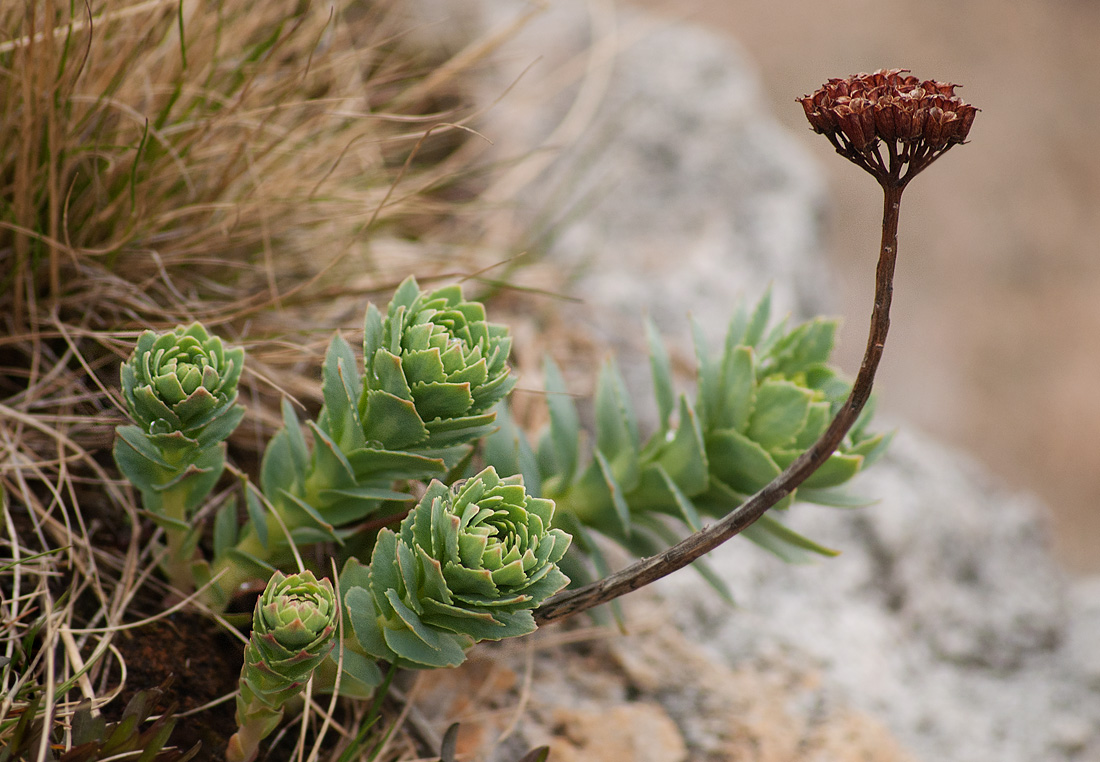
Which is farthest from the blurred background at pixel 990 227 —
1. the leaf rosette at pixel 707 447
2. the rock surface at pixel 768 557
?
the leaf rosette at pixel 707 447

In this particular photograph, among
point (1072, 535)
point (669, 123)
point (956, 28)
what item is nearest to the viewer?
point (669, 123)

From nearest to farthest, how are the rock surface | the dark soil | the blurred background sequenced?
1. the dark soil
2. the rock surface
3. the blurred background

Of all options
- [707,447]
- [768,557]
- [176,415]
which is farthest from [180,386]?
[768,557]

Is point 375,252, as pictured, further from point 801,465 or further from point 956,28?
point 956,28

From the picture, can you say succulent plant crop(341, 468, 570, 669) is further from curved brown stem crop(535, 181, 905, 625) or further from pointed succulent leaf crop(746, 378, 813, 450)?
pointed succulent leaf crop(746, 378, 813, 450)

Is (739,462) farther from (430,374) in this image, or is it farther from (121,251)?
(121,251)

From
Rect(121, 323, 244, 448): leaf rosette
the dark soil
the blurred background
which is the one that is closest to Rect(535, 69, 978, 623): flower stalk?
Rect(121, 323, 244, 448): leaf rosette

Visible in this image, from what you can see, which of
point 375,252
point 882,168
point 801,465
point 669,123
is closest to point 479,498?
point 801,465
